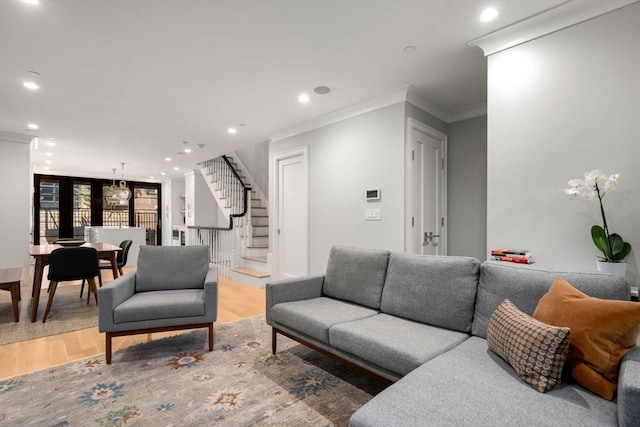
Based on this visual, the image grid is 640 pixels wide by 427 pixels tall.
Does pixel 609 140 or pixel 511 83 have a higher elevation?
pixel 511 83

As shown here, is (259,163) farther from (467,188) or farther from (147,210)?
(147,210)

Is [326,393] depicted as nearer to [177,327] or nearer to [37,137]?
[177,327]

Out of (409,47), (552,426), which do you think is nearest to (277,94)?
(409,47)

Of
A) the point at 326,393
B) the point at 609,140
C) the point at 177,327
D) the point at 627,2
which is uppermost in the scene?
the point at 627,2

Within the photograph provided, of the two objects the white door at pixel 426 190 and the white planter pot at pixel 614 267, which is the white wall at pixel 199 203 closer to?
the white door at pixel 426 190

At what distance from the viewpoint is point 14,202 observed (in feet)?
17.5

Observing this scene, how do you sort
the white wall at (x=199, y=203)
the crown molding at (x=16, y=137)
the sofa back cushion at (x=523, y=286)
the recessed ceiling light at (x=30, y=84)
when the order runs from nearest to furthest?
the sofa back cushion at (x=523, y=286) → the recessed ceiling light at (x=30, y=84) → the crown molding at (x=16, y=137) → the white wall at (x=199, y=203)

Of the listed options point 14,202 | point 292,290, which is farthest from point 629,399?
point 14,202

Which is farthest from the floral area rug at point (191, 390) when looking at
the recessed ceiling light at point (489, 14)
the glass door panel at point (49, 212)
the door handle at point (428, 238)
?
the glass door panel at point (49, 212)

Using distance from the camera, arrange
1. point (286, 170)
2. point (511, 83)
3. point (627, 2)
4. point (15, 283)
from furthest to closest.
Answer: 1. point (286, 170)
2. point (15, 283)
3. point (511, 83)
4. point (627, 2)

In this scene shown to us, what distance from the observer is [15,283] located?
3.40 metres

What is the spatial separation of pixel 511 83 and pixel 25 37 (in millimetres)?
3849

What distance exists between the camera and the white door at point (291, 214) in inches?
184

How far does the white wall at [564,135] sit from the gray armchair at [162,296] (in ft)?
8.25
